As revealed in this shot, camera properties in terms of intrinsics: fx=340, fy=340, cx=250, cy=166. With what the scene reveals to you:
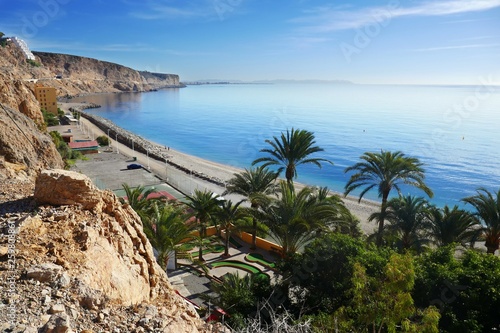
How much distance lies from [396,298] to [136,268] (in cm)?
492

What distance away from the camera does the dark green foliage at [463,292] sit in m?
7.94

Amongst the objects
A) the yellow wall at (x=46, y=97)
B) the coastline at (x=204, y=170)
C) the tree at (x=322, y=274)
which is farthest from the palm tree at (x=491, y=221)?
the yellow wall at (x=46, y=97)

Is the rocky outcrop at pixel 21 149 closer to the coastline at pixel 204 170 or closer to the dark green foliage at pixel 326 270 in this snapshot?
the dark green foliage at pixel 326 270

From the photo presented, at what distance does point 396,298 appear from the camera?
634 cm

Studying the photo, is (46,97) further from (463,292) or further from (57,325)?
(463,292)

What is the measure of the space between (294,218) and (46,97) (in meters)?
67.4

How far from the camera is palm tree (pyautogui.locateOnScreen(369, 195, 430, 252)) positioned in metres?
15.5

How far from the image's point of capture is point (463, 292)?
28.2ft

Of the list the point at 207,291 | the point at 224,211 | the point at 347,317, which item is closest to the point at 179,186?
the point at 224,211

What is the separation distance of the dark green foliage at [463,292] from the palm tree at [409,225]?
5.13 meters

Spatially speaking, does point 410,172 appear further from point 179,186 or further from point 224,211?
point 179,186

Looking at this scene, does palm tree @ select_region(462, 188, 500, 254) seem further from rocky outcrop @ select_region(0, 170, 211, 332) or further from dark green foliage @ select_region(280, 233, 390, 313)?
rocky outcrop @ select_region(0, 170, 211, 332)

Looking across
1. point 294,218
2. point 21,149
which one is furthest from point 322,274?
point 21,149

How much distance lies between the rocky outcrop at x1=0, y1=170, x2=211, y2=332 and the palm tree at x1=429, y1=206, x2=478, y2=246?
1316 cm
